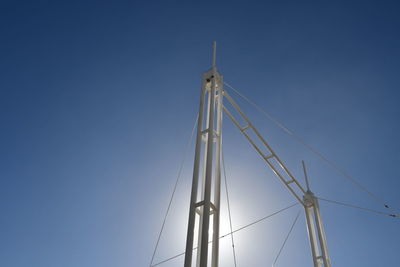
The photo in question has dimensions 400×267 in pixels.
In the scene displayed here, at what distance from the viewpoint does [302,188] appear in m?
17.7

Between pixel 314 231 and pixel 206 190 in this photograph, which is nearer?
pixel 206 190

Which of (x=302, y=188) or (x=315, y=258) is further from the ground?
(x=302, y=188)

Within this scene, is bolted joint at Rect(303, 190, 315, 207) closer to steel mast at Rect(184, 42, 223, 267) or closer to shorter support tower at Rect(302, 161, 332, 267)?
shorter support tower at Rect(302, 161, 332, 267)

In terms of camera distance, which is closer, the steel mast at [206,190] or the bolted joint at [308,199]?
the steel mast at [206,190]

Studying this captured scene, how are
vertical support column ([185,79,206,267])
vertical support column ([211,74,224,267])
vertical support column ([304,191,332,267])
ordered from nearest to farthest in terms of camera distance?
vertical support column ([185,79,206,267]) < vertical support column ([211,74,224,267]) < vertical support column ([304,191,332,267])

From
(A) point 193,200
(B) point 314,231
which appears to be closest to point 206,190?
(A) point 193,200

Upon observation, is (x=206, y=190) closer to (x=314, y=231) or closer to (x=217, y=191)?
(x=217, y=191)

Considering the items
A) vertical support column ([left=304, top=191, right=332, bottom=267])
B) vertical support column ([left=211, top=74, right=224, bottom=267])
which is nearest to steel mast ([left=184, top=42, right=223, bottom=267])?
vertical support column ([left=211, top=74, right=224, bottom=267])

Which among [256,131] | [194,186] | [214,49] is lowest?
[194,186]

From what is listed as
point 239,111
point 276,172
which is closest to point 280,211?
point 276,172

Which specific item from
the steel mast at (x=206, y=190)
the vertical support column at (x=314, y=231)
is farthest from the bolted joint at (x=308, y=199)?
the steel mast at (x=206, y=190)

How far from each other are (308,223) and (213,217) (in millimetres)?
9766

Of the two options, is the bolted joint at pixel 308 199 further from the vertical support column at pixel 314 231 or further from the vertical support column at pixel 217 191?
the vertical support column at pixel 217 191

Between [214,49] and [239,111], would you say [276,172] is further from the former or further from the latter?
[214,49]
